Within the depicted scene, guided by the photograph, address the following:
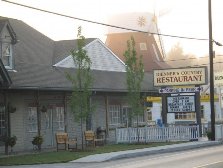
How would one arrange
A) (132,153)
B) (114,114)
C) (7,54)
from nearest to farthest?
1. (132,153)
2. (7,54)
3. (114,114)

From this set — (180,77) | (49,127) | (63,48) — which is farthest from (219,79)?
(49,127)

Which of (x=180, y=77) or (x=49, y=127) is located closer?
(x=49, y=127)

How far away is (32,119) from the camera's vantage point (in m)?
32.6

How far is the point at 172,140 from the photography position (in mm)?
36469

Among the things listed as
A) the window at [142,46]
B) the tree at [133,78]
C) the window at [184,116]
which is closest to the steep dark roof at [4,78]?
the tree at [133,78]

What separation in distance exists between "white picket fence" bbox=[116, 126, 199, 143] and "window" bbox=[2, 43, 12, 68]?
8549 millimetres

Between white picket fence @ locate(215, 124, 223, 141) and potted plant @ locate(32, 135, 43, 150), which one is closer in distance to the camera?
potted plant @ locate(32, 135, 43, 150)

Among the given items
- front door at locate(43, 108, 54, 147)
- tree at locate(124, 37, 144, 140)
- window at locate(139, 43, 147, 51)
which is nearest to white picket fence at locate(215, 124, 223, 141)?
tree at locate(124, 37, 144, 140)

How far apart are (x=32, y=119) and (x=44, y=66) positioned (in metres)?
4.09

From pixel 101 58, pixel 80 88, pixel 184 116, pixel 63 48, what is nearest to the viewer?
pixel 80 88

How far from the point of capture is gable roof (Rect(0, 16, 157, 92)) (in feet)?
101

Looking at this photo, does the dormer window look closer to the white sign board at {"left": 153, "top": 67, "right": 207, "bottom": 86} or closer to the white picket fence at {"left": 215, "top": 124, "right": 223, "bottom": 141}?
the white sign board at {"left": 153, "top": 67, "right": 207, "bottom": 86}

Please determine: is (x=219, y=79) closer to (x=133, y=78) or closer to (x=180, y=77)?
(x=180, y=77)

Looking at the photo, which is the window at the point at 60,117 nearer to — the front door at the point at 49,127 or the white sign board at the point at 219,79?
the front door at the point at 49,127
